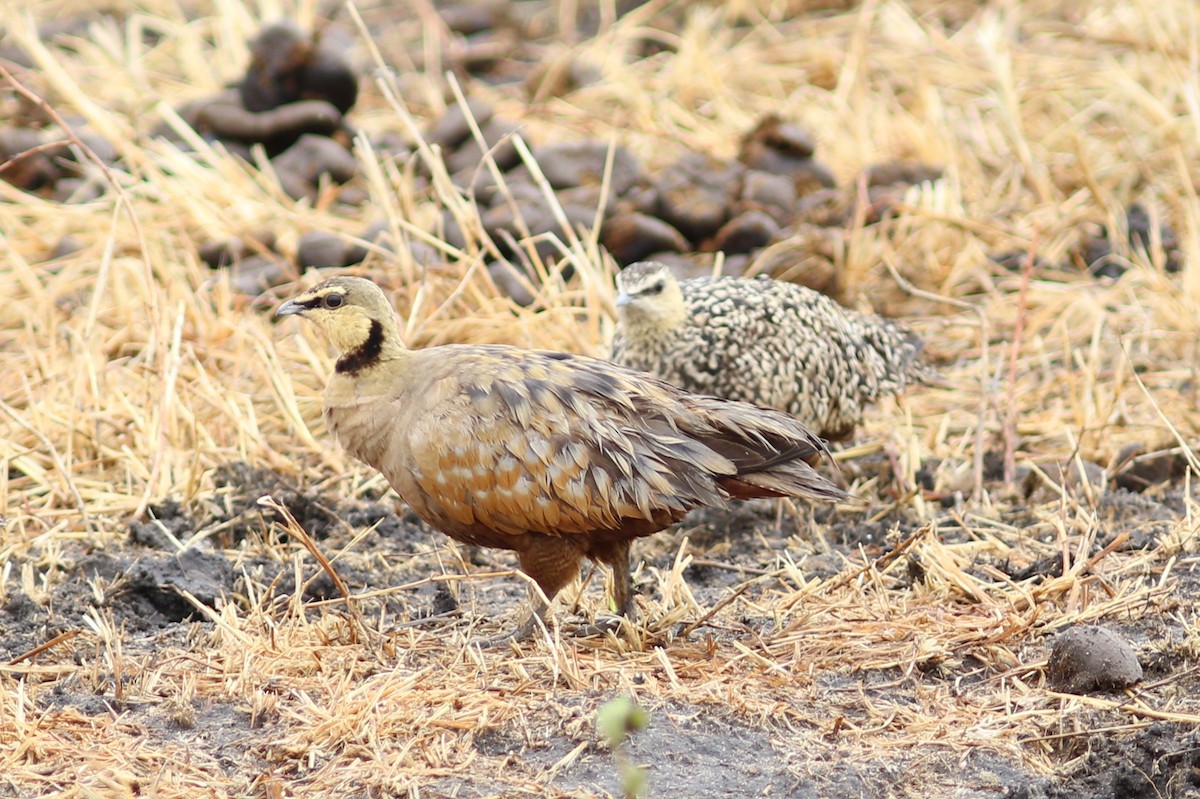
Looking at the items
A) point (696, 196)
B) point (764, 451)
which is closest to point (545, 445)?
point (764, 451)

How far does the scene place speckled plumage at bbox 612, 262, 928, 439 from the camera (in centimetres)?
569

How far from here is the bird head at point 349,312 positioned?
4480mm

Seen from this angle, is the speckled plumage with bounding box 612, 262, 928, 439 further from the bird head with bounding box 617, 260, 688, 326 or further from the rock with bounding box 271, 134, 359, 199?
the rock with bounding box 271, 134, 359, 199

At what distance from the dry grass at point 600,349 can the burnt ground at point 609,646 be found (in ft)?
0.07

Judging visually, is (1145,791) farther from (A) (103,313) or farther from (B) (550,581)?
(A) (103,313)

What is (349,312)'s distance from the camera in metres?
4.50

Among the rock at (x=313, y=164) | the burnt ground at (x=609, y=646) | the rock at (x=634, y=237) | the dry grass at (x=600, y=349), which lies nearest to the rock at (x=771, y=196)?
the dry grass at (x=600, y=349)

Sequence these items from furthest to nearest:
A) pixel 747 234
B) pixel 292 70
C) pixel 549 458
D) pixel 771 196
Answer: pixel 292 70
pixel 771 196
pixel 747 234
pixel 549 458

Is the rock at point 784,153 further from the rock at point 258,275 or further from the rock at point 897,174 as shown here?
the rock at point 258,275

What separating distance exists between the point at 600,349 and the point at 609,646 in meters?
2.44

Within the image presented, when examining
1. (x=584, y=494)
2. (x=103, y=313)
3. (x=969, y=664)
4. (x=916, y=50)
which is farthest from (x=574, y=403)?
(x=916, y=50)

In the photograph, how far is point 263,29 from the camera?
326 inches

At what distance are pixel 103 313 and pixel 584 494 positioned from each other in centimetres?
353

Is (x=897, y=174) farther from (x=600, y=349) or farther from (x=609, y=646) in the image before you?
(x=609, y=646)
